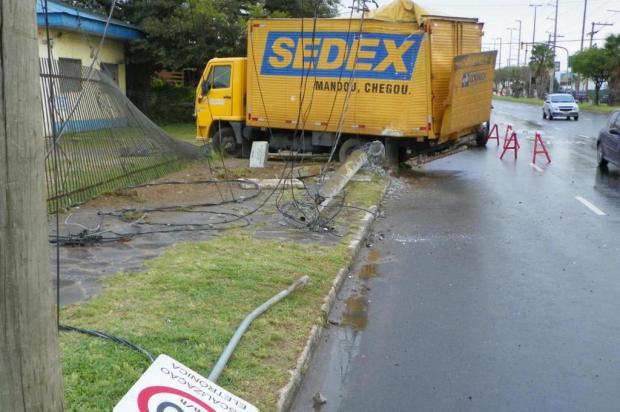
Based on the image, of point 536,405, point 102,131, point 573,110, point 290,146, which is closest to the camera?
point 536,405

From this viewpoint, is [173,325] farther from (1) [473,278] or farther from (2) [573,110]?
(2) [573,110]

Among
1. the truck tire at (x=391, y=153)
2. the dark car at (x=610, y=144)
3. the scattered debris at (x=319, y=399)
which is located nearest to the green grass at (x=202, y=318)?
the scattered debris at (x=319, y=399)

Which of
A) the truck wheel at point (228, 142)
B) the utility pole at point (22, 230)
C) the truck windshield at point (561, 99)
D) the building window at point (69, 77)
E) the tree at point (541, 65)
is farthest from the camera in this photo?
the tree at point (541, 65)

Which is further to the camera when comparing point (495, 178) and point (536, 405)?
point (495, 178)

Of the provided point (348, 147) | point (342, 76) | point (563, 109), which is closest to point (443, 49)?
point (342, 76)

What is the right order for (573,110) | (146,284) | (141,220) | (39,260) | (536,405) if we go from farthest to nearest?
(573,110) < (141,220) < (146,284) < (536,405) < (39,260)

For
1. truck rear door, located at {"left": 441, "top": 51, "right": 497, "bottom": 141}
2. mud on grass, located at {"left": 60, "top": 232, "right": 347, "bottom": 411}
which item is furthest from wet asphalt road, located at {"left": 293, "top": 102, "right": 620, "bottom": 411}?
truck rear door, located at {"left": 441, "top": 51, "right": 497, "bottom": 141}

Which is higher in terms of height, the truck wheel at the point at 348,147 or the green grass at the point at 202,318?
the truck wheel at the point at 348,147

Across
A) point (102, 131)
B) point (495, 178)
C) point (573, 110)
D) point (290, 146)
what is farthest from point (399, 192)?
point (573, 110)

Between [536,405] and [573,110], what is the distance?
135 ft

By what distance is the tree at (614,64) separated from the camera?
2315 inches

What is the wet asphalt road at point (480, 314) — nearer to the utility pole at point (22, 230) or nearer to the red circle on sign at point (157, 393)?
the red circle on sign at point (157, 393)

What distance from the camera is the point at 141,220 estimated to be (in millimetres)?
9391

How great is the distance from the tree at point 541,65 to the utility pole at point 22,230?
9510 centimetres
